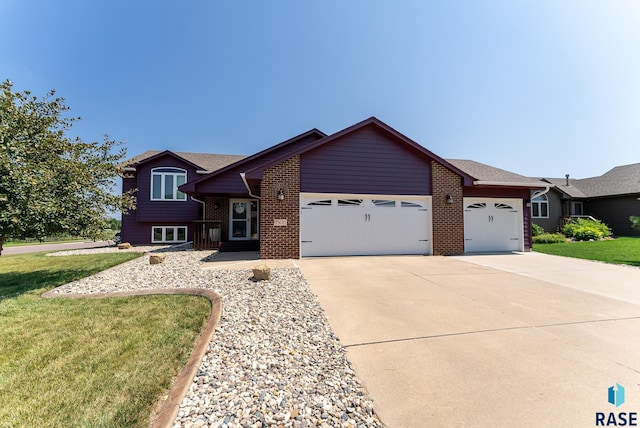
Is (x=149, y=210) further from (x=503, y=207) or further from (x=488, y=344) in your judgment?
(x=503, y=207)

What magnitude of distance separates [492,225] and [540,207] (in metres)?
12.1

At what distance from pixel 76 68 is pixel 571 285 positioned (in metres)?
18.8

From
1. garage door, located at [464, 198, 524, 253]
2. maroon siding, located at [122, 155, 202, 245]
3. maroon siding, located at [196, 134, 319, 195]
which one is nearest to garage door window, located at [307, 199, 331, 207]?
maroon siding, located at [196, 134, 319, 195]

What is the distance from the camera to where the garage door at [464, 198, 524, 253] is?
10664 mm

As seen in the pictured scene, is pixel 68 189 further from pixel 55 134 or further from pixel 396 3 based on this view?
pixel 396 3

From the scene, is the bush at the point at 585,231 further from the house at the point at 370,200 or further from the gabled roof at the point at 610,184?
the house at the point at 370,200

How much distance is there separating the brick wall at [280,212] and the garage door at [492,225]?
7132 mm

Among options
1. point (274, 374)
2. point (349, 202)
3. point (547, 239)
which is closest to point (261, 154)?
point (349, 202)

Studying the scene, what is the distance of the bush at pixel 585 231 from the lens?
53.8 ft

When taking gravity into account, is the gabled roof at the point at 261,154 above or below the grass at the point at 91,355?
above

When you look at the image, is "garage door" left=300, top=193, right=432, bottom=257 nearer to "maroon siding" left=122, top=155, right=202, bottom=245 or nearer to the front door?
the front door

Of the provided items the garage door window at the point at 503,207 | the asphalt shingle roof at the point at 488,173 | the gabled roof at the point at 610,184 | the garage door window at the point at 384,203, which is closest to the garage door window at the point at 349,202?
the garage door window at the point at 384,203

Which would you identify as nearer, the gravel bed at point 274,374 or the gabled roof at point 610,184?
the gravel bed at point 274,374

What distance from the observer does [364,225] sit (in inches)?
374
